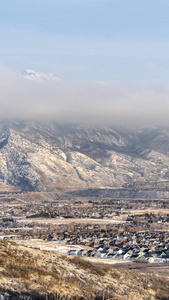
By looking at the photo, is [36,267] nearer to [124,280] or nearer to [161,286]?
[124,280]

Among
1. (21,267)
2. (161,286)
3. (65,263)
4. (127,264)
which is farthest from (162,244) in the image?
(21,267)

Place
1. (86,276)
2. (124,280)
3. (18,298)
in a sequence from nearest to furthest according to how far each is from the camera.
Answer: (18,298)
(86,276)
(124,280)

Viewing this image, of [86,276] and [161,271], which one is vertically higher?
[86,276]

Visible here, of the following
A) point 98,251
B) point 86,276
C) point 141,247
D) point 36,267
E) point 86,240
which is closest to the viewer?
point 36,267

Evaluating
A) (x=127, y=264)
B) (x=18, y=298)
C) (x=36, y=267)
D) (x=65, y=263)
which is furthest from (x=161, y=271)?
(x=18, y=298)

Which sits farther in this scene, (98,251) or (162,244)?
(162,244)

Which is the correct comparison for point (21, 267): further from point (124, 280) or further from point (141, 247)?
point (141, 247)
